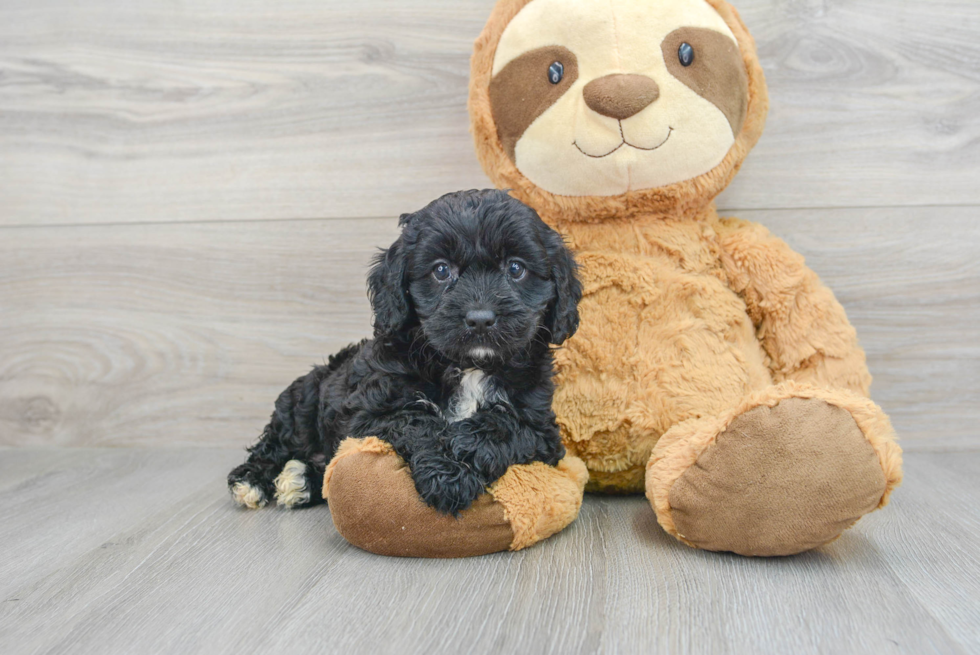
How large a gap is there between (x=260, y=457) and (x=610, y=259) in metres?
1.03

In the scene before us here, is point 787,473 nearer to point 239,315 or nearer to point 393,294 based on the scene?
point 393,294

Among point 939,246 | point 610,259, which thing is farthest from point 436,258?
→ point 939,246

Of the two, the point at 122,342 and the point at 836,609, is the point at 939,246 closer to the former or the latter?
the point at 836,609

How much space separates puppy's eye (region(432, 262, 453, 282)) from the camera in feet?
4.90

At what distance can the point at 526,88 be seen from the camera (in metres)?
1.80

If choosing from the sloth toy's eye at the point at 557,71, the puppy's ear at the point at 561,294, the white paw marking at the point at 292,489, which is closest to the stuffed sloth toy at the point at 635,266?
the sloth toy's eye at the point at 557,71

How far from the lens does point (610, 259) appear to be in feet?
6.07

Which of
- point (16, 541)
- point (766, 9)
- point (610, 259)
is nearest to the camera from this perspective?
point (16, 541)

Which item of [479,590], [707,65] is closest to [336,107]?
[707,65]

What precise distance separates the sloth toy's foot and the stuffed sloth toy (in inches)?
1.0

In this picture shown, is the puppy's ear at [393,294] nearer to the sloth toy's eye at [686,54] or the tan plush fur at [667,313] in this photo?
the tan plush fur at [667,313]

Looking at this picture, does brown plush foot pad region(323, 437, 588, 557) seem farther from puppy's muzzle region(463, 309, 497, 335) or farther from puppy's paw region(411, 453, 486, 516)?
puppy's muzzle region(463, 309, 497, 335)

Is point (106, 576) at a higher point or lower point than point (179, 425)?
higher

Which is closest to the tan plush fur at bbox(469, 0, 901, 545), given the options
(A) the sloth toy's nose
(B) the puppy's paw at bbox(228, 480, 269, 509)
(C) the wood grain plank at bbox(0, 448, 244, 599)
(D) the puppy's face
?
(A) the sloth toy's nose
